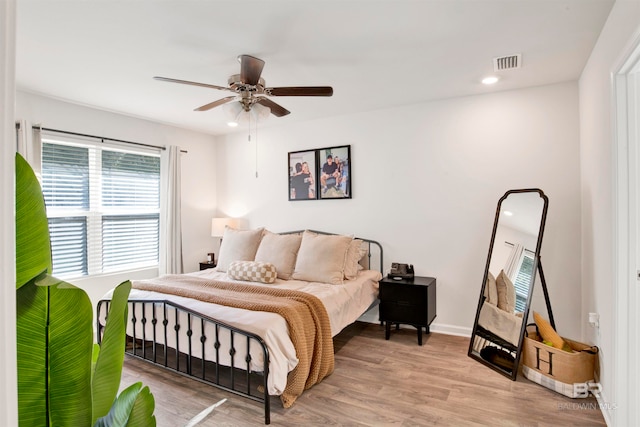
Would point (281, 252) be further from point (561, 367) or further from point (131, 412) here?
point (131, 412)

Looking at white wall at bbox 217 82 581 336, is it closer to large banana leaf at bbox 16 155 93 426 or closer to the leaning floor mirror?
the leaning floor mirror

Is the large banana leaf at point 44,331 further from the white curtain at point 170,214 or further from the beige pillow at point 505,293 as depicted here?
the white curtain at point 170,214

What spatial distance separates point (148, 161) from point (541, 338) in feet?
15.7

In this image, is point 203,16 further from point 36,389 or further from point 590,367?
point 590,367

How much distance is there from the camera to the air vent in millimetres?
2750

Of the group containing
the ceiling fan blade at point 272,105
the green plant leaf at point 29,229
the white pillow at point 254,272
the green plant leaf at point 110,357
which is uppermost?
the ceiling fan blade at point 272,105

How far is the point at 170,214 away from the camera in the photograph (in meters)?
4.61

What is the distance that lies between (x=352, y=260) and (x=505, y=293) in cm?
148

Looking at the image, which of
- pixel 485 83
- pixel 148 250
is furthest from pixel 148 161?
pixel 485 83

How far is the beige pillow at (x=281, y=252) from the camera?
380 centimetres

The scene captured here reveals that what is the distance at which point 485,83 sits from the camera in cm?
329

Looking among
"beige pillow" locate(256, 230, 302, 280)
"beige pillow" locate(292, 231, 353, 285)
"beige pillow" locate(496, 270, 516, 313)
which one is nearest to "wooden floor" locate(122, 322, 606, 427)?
"beige pillow" locate(496, 270, 516, 313)

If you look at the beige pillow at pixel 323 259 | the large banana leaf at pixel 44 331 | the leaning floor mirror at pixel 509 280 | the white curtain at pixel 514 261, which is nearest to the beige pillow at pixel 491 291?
the leaning floor mirror at pixel 509 280

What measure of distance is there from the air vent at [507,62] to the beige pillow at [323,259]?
2.10 metres
